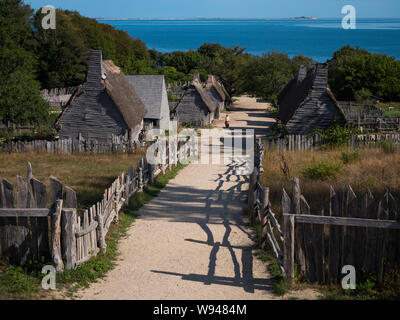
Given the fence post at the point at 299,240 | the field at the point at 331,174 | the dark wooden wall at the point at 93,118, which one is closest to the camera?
the fence post at the point at 299,240

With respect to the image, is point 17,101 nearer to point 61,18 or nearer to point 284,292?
point 284,292

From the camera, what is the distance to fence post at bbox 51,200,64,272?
8.48 m

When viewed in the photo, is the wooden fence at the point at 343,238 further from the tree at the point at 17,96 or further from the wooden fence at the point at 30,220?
the tree at the point at 17,96

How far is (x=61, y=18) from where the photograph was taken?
72.2 m

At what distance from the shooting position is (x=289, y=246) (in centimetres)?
836

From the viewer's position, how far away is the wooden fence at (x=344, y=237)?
8031 millimetres

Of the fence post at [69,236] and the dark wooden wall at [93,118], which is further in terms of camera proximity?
the dark wooden wall at [93,118]

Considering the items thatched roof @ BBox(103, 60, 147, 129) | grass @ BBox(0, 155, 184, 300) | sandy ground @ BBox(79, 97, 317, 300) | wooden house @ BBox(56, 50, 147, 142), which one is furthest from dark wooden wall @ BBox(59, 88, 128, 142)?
grass @ BBox(0, 155, 184, 300)

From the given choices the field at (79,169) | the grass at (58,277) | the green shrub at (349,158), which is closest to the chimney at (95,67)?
the field at (79,169)

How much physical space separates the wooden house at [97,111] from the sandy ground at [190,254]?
11.4 m

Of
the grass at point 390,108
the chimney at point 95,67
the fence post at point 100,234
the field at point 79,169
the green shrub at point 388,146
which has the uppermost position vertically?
the chimney at point 95,67

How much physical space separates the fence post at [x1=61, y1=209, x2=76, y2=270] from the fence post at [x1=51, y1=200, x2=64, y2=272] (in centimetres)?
10

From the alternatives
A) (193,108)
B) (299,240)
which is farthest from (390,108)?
(299,240)

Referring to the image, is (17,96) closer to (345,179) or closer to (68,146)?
(68,146)
